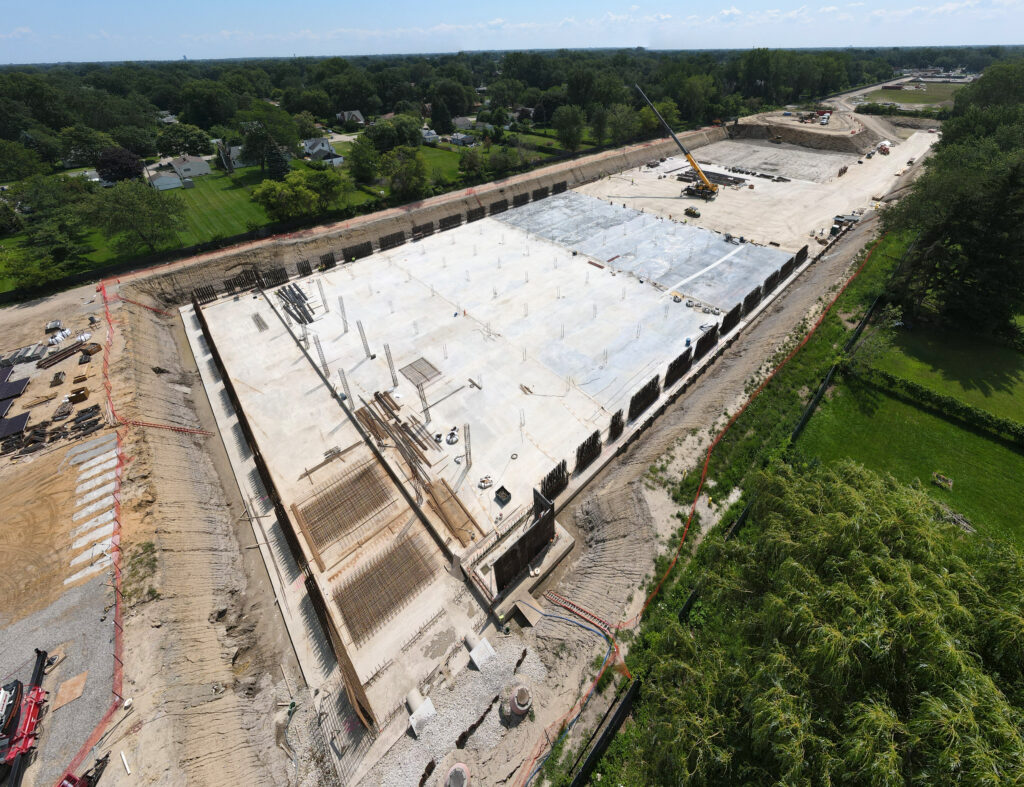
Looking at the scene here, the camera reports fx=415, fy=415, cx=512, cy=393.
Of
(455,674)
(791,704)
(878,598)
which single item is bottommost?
(455,674)

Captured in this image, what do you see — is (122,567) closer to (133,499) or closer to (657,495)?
(133,499)

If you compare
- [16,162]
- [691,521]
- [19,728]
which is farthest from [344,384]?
[16,162]

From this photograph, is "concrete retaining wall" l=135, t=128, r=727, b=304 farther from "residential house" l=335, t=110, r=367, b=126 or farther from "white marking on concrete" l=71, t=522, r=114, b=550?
"residential house" l=335, t=110, r=367, b=126

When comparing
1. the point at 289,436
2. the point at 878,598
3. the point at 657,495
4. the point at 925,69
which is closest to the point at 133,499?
the point at 289,436

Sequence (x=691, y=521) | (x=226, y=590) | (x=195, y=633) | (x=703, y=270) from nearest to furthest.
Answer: (x=195, y=633)
(x=226, y=590)
(x=691, y=521)
(x=703, y=270)

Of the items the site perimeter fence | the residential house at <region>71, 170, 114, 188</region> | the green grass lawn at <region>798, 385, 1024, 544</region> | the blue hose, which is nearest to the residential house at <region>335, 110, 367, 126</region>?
the residential house at <region>71, 170, 114, 188</region>

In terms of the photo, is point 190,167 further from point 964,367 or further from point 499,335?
point 964,367

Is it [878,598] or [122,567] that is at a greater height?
[878,598]
